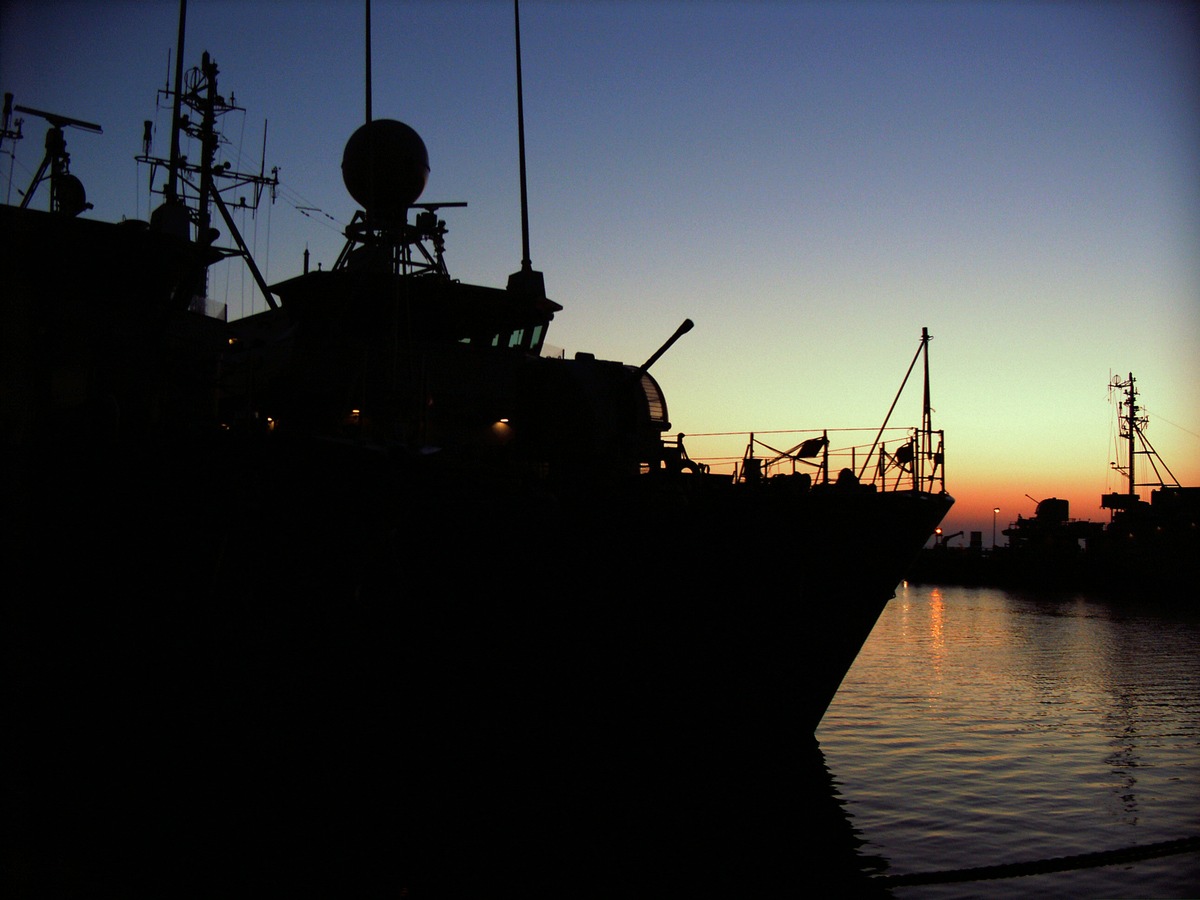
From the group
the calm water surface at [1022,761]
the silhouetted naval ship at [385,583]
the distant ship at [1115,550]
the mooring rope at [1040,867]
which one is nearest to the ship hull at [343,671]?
the silhouetted naval ship at [385,583]

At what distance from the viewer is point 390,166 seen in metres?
24.2

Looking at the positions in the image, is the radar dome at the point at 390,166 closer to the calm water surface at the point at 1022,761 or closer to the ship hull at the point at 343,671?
the ship hull at the point at 343,671

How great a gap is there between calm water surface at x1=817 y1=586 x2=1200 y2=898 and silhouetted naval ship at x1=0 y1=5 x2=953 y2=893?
287 cm

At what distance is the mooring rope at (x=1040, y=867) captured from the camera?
13883mm

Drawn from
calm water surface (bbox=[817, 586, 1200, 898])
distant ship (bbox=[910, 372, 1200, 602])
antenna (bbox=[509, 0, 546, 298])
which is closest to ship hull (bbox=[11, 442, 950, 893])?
calm water surface (bbox=[817, 586, 1200, 898])

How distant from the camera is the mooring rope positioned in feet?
45.5

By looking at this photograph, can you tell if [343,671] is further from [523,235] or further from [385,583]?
[523,235]

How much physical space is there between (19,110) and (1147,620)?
231 ft

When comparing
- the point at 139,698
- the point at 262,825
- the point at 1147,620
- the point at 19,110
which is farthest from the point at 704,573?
the point at 1147,620

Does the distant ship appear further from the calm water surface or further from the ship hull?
the ship hull

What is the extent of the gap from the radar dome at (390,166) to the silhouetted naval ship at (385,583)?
3143 mm

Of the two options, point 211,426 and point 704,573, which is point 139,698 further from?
point 704,573

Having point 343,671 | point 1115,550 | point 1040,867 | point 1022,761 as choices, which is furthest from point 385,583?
point 1115,550

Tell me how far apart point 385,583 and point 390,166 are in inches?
500
